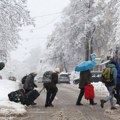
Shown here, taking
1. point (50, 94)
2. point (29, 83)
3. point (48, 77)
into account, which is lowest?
point (50, 94)

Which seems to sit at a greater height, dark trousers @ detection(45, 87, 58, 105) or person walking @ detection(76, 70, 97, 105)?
person walking @ detection(76, 70, 97, 105)

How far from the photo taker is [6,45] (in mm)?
43188

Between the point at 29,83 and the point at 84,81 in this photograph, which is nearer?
the point at 29,83

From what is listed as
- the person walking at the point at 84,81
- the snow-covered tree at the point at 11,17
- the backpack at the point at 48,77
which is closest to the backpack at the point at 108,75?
the person walking at the point at 84,81

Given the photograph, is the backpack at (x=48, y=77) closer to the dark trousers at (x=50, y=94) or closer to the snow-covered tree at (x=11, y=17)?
the dark trousers at (x=50, y=94)

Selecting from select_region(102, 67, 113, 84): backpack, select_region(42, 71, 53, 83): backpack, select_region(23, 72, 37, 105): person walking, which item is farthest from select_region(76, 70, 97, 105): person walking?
select_region(102, 67, 113, 84): backpack

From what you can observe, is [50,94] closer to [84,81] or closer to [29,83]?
[29,83]

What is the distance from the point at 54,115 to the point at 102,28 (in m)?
43.6

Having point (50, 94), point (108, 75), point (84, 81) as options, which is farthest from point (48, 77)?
point (108, 75)

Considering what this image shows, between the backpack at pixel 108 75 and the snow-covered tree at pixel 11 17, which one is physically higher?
the snow-covered tree at pixel 11 17

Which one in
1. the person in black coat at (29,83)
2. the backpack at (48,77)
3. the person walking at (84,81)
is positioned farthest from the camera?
the person walking at (84,81)

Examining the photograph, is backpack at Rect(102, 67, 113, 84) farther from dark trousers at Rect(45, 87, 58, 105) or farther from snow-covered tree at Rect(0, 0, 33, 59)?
snow-covered tree at Rect(0, 0, 33, 59)

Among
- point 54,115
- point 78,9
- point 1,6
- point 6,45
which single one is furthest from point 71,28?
point 54,115

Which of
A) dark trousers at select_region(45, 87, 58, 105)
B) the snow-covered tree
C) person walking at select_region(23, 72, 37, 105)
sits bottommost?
dark trousers at select_region(45, 87, 58, 105)
